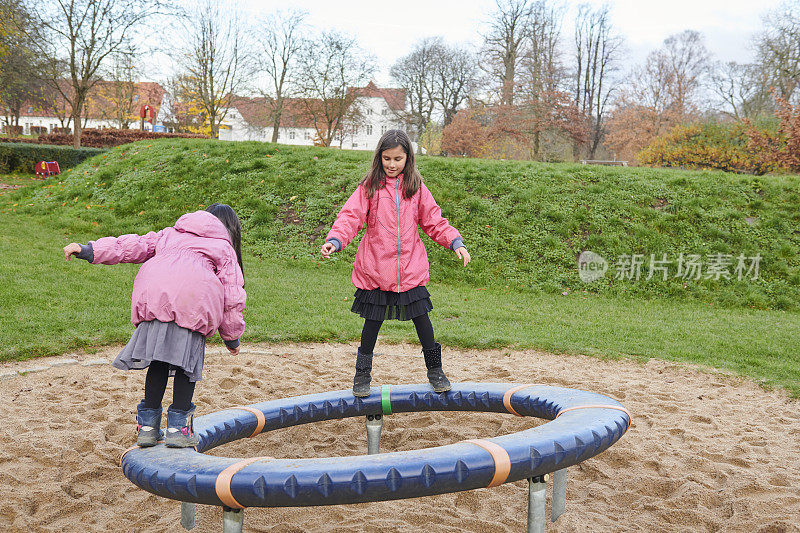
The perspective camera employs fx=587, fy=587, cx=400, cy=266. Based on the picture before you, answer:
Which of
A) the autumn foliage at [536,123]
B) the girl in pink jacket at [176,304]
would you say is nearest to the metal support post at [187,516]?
the girl in pink jacket at [176,304]

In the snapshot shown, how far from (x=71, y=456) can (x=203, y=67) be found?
30.9 m

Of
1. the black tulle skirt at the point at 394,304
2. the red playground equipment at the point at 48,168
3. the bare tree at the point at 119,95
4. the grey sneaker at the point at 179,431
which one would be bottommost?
the grey sneaker at the point at 179,431

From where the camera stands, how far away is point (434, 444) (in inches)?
171

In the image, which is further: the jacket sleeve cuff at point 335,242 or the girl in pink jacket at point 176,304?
the jacket sleeve cuff at point 335,242

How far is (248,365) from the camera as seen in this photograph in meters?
6.16

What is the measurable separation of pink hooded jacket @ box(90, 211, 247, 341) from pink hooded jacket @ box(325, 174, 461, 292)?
0.78 meters

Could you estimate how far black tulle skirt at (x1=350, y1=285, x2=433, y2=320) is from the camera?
382 centimetres

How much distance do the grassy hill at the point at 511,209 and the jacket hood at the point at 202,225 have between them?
803cm

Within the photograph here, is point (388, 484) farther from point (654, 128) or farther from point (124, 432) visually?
point (654, 128)

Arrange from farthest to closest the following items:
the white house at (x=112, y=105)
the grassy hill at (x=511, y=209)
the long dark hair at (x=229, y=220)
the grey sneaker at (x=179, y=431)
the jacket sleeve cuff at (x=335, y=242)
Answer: the white house at (x=112, y=105)
the grassy hill at (x=511, y=209)
the jacket sleeve cuff at (x=335, y=242)
the long dark hair at (x=229, y=220)
the grey sneaker at (x=179, y=431)

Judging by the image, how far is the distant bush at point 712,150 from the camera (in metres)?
18.2

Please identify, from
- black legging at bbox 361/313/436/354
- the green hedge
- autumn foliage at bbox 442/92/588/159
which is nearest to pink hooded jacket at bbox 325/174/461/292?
black legging at bbox 361/313/436/354

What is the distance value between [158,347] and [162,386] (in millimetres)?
309

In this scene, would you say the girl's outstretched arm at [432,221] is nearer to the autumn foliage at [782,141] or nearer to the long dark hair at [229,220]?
the long dark hair at [229,220]
